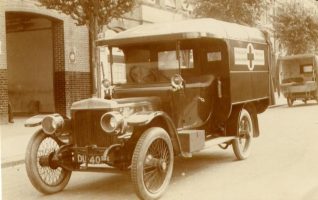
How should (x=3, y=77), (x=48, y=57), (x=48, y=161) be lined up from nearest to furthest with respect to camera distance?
(x=48, y=161)
(x=3, y=77)
(x=48, y=57)

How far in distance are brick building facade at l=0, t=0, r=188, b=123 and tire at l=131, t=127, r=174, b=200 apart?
1334 cm

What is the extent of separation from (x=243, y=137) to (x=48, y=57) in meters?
15.2

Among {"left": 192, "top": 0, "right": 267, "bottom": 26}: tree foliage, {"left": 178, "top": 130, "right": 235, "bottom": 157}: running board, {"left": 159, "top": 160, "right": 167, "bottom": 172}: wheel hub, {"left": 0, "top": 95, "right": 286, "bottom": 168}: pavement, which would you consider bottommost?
{"left": 0, "top": 95, "right": 286, "bottom": 168}: pavement

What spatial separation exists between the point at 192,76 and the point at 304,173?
90.3 inches

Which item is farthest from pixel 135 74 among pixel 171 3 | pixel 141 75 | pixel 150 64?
pixel 171 3

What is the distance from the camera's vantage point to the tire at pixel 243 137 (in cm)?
949

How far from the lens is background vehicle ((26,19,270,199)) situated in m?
6.83

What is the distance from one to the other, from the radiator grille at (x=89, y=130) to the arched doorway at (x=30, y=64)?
15.8 m

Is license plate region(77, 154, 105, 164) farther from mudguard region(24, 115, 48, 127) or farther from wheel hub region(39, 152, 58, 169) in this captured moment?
mudguard region(24, 115, 48, 127)

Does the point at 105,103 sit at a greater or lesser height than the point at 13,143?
greater

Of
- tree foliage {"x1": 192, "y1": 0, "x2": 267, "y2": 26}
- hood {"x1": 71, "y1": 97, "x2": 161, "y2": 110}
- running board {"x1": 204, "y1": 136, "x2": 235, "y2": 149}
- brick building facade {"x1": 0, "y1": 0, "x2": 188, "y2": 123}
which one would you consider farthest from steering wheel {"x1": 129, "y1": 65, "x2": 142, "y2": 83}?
tree foliage {"x1": 192, "y1": 0, "x2": 267, "y2": 26}

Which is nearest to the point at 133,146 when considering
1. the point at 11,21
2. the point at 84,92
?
the point at 84,92

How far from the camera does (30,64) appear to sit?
24.1 m

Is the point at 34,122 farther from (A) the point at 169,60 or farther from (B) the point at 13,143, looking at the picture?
(B) the point at 13,143
